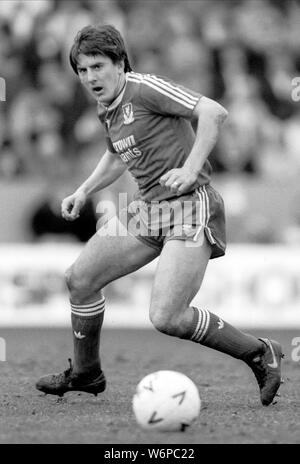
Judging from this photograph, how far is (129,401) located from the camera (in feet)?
20.0

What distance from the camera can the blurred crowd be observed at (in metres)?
13.0

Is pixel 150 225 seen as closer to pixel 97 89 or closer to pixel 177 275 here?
pixel 177 275

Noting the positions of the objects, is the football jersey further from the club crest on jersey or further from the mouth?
the mouth

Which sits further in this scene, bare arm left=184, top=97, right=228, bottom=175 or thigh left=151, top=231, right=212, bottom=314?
thigh left=151, top=231, right=212, bottom=314

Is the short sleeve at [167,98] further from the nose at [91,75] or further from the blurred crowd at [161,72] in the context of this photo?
the blurred crowd at [161,72]

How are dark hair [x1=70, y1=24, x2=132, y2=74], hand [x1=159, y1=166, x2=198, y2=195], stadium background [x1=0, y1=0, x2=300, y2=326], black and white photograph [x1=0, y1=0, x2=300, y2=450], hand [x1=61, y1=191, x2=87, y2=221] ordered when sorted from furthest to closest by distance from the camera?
stadium background [x1=0, y1=0, x2=300, y2=326] < hand [x1=61, y1=191, x2=87, y2=221] < dark hair [x1=70, y1=24, x2=132, y2=74] < black and white photograph [x1=0, y1=0, x2=300, y2=450] < hand [x1=159, y1=166, x2=198, y2=195]

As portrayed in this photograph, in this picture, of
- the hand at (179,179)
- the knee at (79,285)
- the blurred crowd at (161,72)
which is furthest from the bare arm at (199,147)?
the blurred crowd at (161,72)

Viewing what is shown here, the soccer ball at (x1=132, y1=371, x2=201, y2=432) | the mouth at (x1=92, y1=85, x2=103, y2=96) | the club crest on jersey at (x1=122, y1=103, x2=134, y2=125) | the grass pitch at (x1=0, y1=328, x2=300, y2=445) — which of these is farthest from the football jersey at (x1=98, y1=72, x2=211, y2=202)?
the grass pitch at (x1=0, y1=328, x2=300, y2=445)

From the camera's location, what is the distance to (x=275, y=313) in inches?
453

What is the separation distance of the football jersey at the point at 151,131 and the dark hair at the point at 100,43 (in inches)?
7.5

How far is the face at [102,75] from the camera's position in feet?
18.6

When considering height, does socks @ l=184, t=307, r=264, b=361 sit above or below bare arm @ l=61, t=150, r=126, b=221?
below

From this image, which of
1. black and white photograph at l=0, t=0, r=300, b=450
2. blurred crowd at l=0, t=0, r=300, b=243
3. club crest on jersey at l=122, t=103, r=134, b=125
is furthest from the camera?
blurred crowd at l=0, t=0, r=300, b=243

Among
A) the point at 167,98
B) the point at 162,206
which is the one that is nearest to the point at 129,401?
the point at 162,206
